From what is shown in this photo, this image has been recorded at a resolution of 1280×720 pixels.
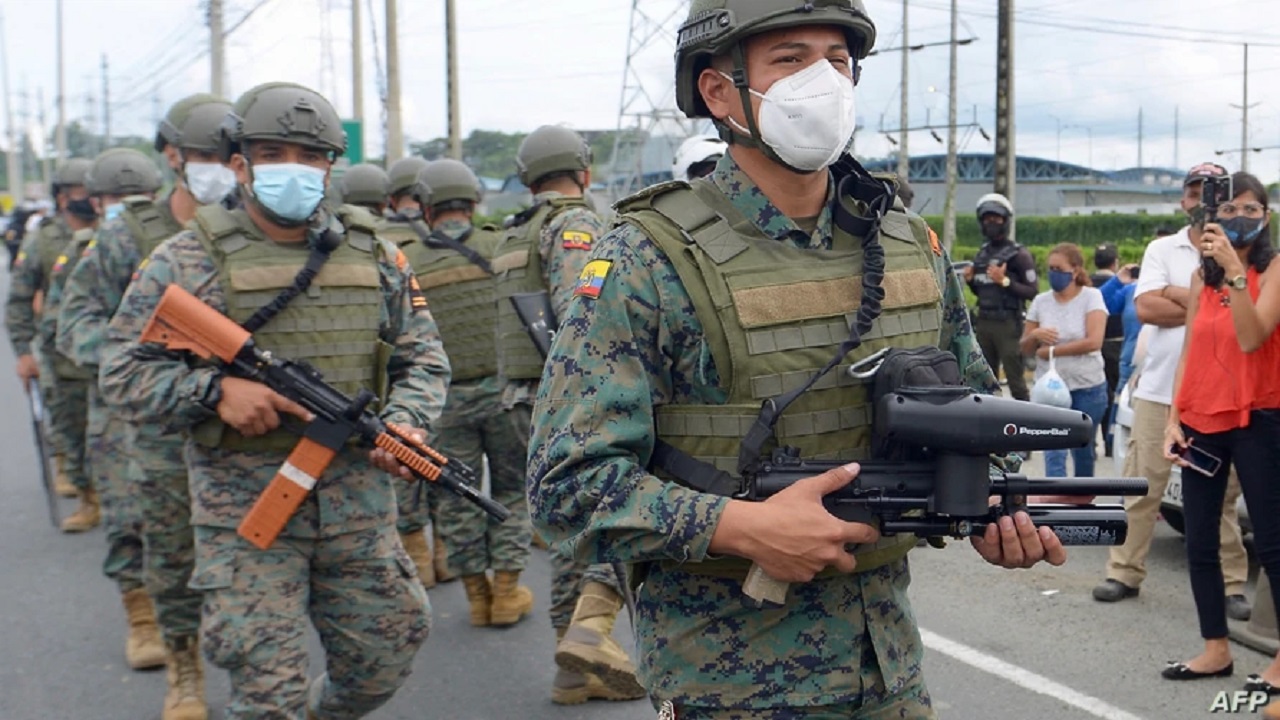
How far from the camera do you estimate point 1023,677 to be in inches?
196

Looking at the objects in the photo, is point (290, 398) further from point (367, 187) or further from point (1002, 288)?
point (1002, 288)

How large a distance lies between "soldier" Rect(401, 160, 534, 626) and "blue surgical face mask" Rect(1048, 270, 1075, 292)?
3466mm

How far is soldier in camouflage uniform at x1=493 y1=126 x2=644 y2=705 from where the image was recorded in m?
4.93

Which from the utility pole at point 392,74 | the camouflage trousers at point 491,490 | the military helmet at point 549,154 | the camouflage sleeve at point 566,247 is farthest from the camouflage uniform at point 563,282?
the utility pole at point 392,74

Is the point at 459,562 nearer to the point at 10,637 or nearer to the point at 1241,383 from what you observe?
the point at 10,637

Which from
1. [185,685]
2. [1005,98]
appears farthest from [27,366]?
[1005,98]

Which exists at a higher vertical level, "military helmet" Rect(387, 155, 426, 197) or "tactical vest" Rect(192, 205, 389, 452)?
"military helmet" Rect(387, 155, 426, 197)

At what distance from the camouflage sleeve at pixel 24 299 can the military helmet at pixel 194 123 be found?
3.19m

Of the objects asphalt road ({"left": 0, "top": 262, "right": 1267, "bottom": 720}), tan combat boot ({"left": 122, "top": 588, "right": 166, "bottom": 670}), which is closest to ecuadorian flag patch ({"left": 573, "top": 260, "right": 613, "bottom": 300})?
asphalt road ({"left": 0, "top": 262, "right": 1267, "bottom": 720})

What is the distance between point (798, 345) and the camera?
2.31 m

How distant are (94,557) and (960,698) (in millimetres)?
5125

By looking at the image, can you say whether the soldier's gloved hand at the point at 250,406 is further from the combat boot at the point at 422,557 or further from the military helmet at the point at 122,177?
the military helmet at the point at 122,177

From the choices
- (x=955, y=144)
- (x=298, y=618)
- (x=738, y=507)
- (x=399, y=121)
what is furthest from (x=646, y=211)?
(x=955, y=144)

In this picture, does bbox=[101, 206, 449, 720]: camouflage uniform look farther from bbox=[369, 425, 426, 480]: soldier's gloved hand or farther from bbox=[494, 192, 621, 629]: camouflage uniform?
bbox=[494, 192, 621, 629]: camouflage uniform
